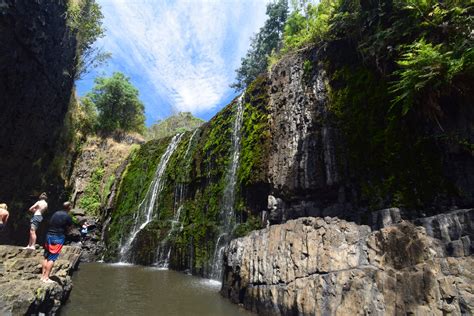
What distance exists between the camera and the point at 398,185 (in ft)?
37.9

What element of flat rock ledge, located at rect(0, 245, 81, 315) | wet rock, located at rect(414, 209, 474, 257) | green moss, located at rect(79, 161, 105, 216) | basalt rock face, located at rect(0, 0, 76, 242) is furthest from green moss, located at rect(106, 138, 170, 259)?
wet rock, located at rect(414, 209, 474, 257)

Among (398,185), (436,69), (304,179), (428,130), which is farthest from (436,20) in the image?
(304,179)

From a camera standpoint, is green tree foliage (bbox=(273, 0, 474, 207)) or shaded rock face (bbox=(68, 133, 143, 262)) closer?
green tree foliage (bbox=(273, 0, 474, 207))

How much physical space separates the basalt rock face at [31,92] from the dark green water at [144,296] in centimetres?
515

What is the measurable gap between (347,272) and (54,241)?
6.97 m

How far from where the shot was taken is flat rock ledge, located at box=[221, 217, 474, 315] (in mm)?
6594

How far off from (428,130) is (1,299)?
12.8 m

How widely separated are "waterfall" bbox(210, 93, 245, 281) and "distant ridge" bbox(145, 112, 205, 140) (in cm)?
3712

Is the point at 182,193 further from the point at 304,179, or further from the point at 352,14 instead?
the point at 352,14

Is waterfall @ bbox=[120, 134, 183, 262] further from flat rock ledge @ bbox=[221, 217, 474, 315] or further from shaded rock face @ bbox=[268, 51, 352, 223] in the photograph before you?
flat rock ledge @ bbox=[221, 217, 474, 315]

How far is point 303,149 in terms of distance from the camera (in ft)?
48.2

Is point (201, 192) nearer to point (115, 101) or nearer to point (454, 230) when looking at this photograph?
point (454, 230)

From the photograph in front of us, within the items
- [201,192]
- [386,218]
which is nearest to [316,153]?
[386,218]

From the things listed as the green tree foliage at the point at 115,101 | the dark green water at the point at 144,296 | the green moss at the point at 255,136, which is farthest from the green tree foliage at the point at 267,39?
the dark green water at the point at 144,296
